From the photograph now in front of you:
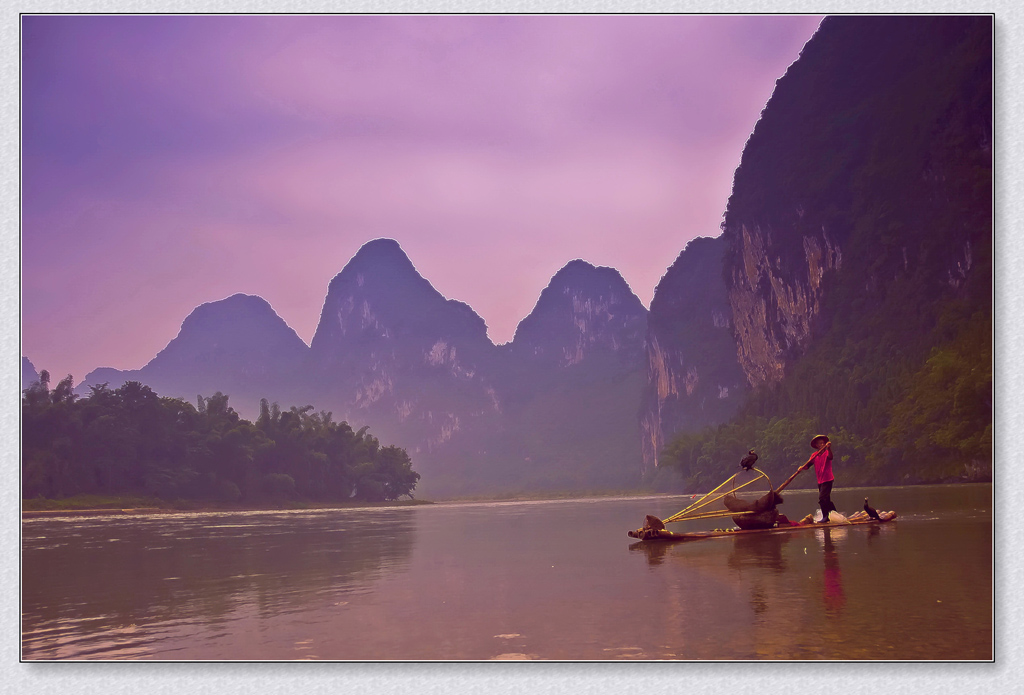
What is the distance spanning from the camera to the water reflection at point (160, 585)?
6363mm

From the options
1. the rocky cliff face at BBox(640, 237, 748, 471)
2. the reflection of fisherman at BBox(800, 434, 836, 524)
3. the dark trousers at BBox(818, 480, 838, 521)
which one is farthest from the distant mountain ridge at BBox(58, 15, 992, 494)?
the dark trousers at BBox(818, 480, 838, 521)

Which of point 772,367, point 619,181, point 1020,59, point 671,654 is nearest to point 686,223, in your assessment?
point 619,181

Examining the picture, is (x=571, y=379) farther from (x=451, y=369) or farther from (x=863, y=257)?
(x=863, y=257)

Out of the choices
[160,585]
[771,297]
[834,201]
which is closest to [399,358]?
[771,297]

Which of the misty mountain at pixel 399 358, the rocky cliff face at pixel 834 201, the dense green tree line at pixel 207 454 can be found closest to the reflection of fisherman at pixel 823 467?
the dense green tree line at pixel 207 454

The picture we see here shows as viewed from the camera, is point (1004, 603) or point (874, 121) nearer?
point (1004, 603)

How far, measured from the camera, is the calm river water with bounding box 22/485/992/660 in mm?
5434

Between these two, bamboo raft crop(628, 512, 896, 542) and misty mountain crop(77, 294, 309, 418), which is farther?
misty mountain crop(77, 294, 309, 418)

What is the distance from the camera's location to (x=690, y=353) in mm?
108250

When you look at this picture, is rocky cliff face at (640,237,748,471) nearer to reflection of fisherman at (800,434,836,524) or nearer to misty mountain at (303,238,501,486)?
misty mountain at (303,238,501,486)

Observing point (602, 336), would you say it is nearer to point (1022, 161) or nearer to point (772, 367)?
point (772, 367)

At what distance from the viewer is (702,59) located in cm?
949

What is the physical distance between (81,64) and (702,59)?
691 centimetres

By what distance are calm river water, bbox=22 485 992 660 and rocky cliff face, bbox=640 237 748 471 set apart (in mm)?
88619
